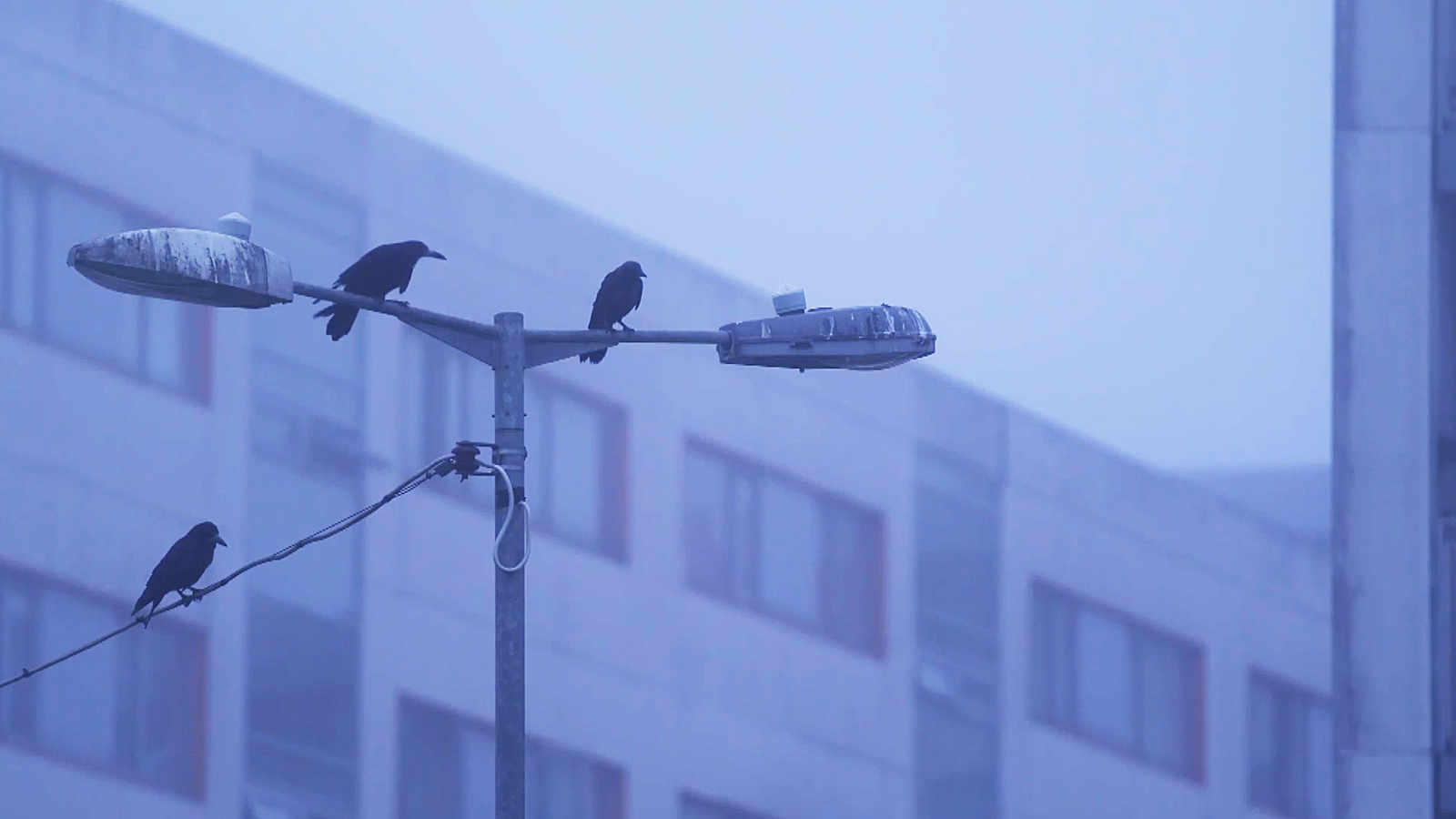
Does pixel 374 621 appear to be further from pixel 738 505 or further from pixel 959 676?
pixel 959 676

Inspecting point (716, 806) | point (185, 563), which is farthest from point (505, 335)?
point (716, 806)

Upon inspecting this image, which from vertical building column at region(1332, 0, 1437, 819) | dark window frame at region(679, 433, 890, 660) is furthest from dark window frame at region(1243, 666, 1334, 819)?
vertical building column at region(1332, 0, 1437, 819)

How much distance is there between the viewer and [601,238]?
60.4 feet

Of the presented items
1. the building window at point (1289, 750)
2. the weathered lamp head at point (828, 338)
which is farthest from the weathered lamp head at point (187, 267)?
the building window at point (1289, 750)

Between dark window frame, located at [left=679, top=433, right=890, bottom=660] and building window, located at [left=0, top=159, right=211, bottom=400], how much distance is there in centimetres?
453

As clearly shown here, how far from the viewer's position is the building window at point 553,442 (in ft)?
57.7

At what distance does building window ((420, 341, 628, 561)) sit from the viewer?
1759 cm

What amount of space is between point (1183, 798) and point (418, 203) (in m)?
9.70

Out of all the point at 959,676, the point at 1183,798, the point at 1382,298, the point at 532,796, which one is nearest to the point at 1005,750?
A: the point at 959,676

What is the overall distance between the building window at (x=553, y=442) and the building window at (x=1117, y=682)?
4.47 meters

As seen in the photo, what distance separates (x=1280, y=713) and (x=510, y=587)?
54.4ft

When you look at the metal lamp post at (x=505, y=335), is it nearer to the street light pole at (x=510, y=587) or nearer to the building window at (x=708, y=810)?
the street light pole at (x=510, y=587)

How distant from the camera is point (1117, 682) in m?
20.8

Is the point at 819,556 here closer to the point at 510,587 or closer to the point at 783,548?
the point at 783,548
